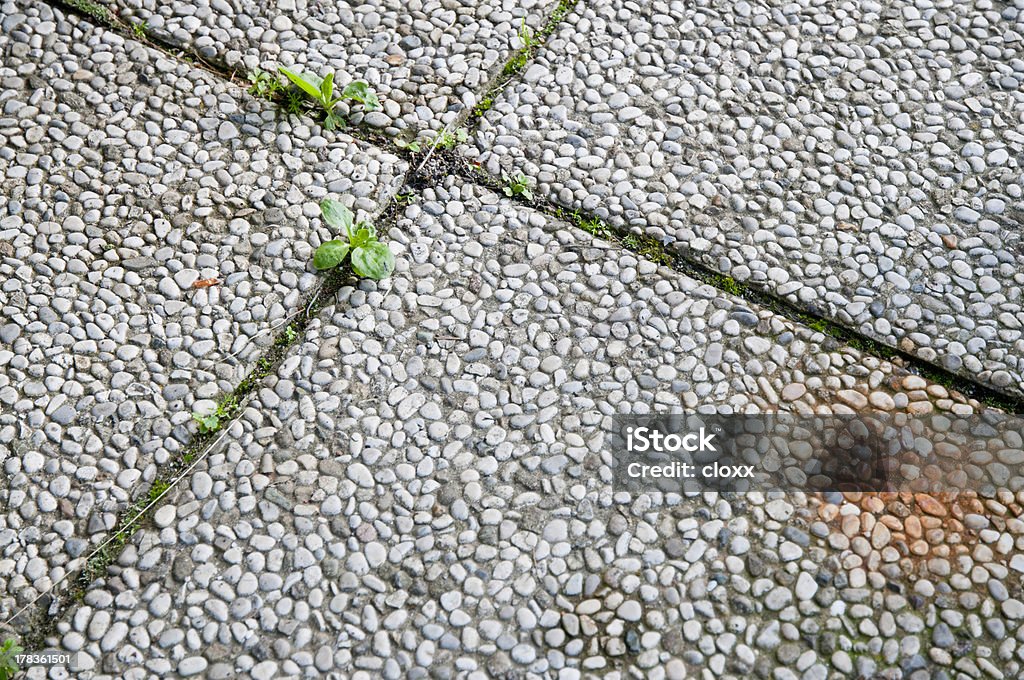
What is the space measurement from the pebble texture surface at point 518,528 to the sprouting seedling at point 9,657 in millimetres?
109

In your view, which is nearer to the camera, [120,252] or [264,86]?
[120,252]

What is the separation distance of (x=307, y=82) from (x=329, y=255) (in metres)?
0.62

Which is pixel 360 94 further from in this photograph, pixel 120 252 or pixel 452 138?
pixel 120 252

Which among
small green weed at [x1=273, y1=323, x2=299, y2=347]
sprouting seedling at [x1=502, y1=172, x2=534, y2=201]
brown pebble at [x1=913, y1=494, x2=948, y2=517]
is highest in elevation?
sprouting seedling at [x1=502, y1=172, x2=534, y2=201]

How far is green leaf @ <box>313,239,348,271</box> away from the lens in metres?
2.61

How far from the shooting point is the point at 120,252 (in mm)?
2650

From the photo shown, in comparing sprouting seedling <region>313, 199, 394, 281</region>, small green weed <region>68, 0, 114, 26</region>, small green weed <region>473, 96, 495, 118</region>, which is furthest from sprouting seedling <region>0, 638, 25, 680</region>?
small green weed <region>68, 0, 114, 26</region>

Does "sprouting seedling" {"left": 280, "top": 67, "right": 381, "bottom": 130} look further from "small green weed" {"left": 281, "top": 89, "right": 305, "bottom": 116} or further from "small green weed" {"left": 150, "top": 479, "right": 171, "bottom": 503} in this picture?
"small green weed" {"left": 150, "top": 479, "right": 171, "bottom": 503}

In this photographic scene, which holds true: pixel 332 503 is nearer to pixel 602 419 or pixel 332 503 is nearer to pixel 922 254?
pixel 602 419

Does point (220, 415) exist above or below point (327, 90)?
below

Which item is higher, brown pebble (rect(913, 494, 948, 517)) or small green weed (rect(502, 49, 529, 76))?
small green weed (rect(502, 49, 529, 76))

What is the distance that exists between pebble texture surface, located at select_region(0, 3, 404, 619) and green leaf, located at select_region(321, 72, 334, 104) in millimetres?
86

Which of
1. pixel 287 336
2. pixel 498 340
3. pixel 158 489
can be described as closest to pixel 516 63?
pixel 498 340

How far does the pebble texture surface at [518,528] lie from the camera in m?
2.11
